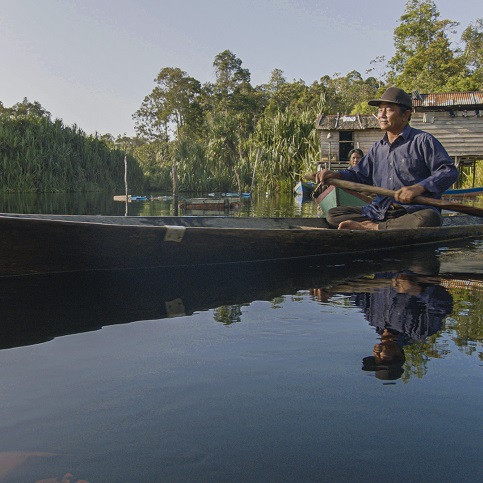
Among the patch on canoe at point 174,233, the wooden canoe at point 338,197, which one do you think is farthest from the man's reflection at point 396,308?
the wooden canoe at point 338,197

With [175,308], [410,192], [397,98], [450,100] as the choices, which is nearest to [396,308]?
[175,308]

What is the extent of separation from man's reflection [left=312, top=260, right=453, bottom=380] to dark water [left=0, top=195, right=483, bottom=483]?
0.05 feet

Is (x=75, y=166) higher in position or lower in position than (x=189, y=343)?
higher

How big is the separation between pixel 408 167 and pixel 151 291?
9.52 ft

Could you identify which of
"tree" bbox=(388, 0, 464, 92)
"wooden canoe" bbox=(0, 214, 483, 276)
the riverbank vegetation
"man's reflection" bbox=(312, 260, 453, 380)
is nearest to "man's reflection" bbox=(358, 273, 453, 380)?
"man's reflection" bbox=(312, 260, 453, 380)

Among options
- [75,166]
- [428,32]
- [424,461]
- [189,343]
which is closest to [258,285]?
[189,343]

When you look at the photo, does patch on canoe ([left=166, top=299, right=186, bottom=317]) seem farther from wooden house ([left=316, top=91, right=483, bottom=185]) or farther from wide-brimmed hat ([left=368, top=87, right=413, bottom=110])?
wooden house ([left=316, top=91, right=483, bottom=185])

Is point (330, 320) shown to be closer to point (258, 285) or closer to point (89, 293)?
point (258, 285)

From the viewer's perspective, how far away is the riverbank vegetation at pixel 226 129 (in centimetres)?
2158

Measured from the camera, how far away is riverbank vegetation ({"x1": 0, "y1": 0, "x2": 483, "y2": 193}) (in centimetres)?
2158

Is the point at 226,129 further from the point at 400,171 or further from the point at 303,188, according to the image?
the point at 400,171

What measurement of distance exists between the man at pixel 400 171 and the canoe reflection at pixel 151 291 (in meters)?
0.53

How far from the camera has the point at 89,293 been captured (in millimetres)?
3871

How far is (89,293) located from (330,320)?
190 cm
